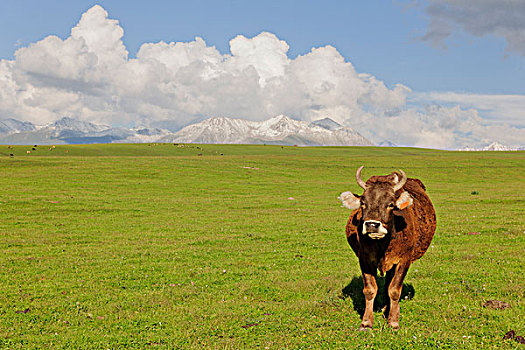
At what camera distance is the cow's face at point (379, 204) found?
350 inches

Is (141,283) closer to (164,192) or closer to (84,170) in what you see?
(164,192)

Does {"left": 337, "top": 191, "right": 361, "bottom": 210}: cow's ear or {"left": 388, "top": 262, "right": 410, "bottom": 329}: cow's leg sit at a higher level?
{"left": 337, "top": 191, "right": 361, "bottom": 210}: cow's ear

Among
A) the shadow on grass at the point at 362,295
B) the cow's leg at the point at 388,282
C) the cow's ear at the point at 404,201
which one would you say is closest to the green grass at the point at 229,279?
the shadow on grass at the point at 362,295

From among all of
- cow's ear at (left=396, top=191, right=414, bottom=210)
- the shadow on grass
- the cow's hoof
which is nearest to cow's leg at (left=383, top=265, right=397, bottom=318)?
the shadow on grass

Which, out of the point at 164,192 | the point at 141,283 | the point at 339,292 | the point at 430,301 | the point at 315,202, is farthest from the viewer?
the point at 164,192

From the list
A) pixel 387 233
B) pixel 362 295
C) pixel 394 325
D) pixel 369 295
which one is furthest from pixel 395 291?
pixel 362 295

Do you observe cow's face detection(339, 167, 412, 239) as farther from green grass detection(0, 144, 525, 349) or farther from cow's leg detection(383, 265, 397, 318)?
green grass detection(0, 144, 525, 349)

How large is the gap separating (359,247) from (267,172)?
5921cm

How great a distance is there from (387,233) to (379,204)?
0.79 metres

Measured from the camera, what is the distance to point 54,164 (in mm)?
67438

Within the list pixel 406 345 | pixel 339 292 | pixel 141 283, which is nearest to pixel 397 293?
pixel 406 345

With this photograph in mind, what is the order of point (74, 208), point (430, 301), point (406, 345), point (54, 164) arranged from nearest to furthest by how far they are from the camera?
point (406, 345)
point (430, 301)
point (74, 208)
point (54, 164)

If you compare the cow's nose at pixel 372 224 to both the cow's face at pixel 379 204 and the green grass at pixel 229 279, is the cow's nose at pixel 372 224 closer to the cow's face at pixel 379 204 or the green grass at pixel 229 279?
the cow's face at pixel 379 204

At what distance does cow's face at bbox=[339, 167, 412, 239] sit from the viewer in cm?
888
